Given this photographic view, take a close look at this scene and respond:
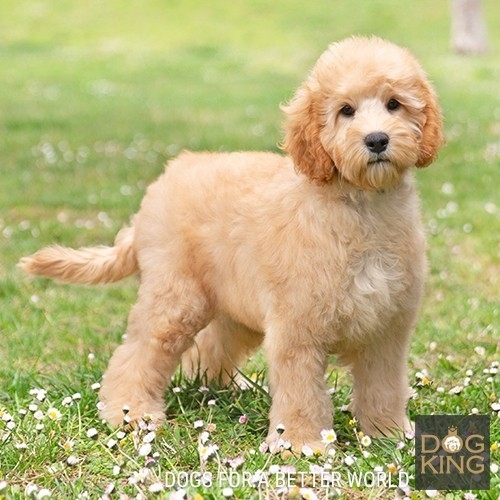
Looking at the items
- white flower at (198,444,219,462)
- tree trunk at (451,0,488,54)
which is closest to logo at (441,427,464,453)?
white flower at (198,444,219,462)

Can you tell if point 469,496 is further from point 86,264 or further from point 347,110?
point 86,264

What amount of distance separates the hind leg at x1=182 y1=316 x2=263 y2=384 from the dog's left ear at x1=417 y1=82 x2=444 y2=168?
52.0 inches

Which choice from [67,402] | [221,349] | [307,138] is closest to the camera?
[307,138]

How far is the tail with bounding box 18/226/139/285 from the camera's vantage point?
498 cm

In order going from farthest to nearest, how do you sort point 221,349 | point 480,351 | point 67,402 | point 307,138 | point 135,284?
point 135,284 < point 480,351 < point 221,349 < point 67,402 < point 307,138

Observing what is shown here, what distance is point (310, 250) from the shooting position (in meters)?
4.07

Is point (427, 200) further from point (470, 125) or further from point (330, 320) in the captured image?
point (330, 320)

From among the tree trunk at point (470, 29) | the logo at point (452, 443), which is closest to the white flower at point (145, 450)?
the logo at point (452, 443)

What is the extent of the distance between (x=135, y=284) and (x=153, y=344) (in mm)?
2470

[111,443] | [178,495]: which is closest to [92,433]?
[111,443]

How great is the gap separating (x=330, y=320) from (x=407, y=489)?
0.76 m

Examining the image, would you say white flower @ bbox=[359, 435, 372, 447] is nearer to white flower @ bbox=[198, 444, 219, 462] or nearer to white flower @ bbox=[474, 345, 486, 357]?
white flower @ bbox=[198, 444, 219, 462]

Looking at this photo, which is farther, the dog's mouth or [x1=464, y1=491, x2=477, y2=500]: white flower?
the dog's mouth

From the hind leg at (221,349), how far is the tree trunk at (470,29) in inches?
772
